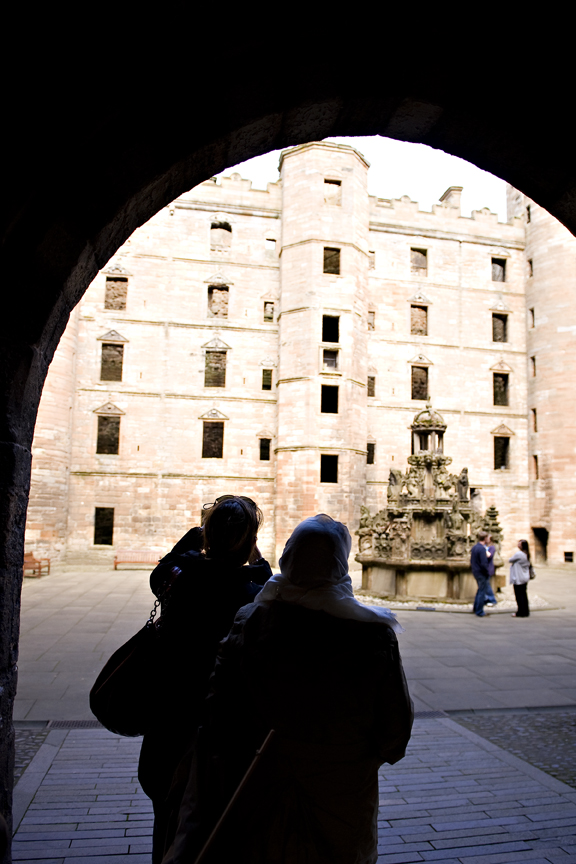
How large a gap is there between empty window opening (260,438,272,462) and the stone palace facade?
153 millimetres

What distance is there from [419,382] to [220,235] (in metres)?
10.5

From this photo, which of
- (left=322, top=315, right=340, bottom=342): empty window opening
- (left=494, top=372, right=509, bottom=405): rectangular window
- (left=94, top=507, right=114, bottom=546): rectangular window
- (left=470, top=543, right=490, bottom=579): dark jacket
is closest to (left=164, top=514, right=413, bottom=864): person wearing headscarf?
(left=470, top=543, right=490, bottom=579): dark jacket

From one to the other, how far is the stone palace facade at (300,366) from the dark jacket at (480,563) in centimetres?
995

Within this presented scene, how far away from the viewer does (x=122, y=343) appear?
77.5ft

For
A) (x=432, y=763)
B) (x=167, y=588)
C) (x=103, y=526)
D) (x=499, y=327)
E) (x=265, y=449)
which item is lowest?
(x=432, y=763)

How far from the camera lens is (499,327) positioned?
27016 millimetres

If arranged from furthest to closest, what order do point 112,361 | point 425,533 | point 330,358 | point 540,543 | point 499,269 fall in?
point 499,269
point 540,543
point 112,361
point 330,358
point 425,533

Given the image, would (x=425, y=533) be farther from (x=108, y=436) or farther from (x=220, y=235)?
(x=220, y=235)

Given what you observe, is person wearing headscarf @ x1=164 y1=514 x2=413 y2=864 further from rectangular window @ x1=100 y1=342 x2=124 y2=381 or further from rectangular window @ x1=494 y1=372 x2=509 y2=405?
rectangular window @ x1=494 y1=372 x2=509 y2=405

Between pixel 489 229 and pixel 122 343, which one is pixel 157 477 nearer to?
pixel 122 343

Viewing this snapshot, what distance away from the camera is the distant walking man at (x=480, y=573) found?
1151 cm

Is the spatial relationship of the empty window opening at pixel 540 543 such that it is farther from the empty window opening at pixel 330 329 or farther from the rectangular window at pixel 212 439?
the rectangular window at pixel 212 439

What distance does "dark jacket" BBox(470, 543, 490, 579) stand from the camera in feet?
39.0

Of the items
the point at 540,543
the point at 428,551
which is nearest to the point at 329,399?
the point at 428,551
